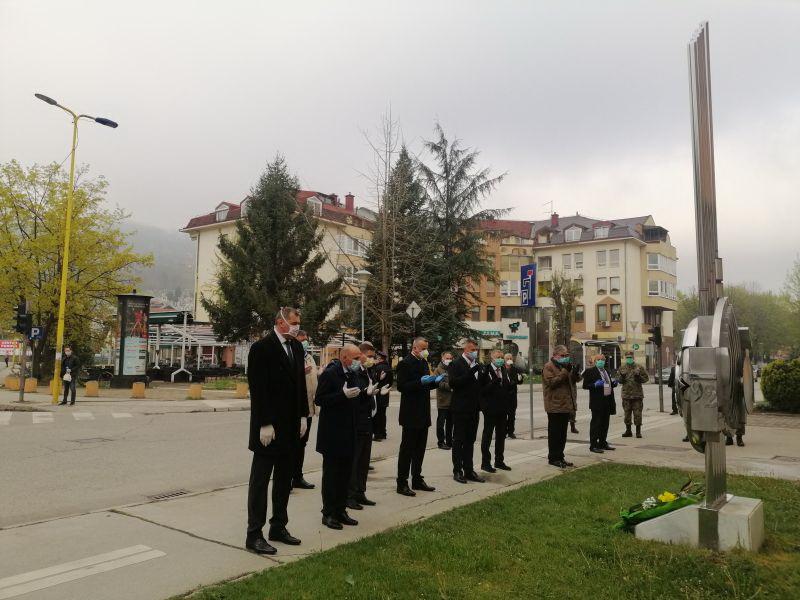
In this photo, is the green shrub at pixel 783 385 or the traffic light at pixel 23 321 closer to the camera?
the green shrub at pixel 783 385

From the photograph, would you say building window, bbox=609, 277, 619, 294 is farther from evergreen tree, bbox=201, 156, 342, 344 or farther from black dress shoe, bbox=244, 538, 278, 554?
black dress shoe, bbox=244, 538, 278, 554

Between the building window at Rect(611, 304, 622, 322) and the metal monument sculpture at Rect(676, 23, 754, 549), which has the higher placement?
the building window at Rect(611, 304, 622, 322)

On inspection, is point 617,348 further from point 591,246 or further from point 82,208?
point 82,208

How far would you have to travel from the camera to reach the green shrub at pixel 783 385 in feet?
65.4

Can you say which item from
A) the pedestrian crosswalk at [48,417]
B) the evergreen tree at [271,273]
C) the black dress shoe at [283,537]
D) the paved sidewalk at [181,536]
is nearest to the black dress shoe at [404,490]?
the paved sidewalk at [181,536]

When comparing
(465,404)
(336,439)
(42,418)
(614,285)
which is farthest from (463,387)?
(614,285)

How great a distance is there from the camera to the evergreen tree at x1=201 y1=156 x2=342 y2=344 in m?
36.7

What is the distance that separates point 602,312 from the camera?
66.2m

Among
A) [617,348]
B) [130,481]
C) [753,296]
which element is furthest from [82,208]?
[753,296]

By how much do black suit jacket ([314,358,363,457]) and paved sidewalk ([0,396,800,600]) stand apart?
0.79 m

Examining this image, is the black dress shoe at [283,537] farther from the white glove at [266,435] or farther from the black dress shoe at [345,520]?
the white glove at [266,435]

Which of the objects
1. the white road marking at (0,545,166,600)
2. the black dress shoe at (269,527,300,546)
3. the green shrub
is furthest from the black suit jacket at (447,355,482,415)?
the green shrub

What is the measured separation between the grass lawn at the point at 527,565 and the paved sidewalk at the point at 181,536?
19.7 inches

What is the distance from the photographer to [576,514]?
21.1 feet
